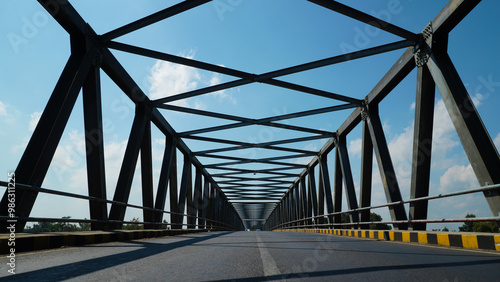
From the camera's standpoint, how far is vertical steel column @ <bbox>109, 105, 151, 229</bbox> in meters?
8.95

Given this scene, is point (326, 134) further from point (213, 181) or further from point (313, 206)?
point (213, 181)

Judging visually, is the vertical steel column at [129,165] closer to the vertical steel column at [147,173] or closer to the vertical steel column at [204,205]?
the vertical steel column at [147,173]

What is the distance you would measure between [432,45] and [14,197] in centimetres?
862

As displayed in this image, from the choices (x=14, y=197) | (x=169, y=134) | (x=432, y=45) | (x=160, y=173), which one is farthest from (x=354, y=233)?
(x=14, y=197)

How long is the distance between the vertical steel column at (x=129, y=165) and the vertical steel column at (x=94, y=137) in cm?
78

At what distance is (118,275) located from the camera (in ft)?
9.59

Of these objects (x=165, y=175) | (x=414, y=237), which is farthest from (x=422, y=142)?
(x=165, y=175)

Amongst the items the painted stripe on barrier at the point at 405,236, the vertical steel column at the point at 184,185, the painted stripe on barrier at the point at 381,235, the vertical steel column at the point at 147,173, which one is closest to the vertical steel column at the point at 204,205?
the vertical steel column at the point at 184,185

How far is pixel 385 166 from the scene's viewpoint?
9820 mm

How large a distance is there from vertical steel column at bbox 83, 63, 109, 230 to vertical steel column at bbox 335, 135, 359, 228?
8.79 meters

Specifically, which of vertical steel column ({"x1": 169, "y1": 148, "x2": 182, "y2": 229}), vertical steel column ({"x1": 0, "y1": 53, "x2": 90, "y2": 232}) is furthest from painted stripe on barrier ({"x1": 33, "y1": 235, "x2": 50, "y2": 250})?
vertical steel column ({"x1": 169, "y1": 148, "x2": 182, "y2": 229})

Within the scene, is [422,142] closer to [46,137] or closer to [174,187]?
[46,137]

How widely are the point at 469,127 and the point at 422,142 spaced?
1.47m

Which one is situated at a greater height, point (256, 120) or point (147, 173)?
point (256, 120)
